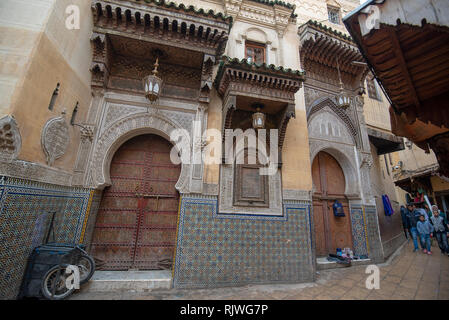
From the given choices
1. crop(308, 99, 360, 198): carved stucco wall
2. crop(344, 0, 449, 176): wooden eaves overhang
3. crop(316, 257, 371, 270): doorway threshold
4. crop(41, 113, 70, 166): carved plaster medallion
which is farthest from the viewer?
crop(308, 99, 360, 198): carved stucco wall

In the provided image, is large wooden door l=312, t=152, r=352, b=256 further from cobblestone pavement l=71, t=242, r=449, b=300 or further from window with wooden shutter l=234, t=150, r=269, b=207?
window with wooden shutter l=234, t=150, r=269, b=207

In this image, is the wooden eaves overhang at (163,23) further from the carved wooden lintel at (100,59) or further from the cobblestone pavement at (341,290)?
the cobblestone pavement at (341,290)

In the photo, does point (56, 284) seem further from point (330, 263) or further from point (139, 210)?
point (330, 263)

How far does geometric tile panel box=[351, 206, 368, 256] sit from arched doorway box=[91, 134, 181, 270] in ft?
18.2

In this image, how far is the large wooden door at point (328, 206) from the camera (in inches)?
236

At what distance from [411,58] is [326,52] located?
453 centimetres

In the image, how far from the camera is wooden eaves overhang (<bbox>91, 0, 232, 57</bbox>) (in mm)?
4234

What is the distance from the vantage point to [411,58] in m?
2.80

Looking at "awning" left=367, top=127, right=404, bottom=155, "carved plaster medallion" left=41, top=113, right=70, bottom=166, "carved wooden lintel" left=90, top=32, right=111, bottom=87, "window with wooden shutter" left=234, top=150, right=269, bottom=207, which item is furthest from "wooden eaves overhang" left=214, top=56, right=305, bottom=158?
"awning" left=367, top=127, right=404, bottom=155

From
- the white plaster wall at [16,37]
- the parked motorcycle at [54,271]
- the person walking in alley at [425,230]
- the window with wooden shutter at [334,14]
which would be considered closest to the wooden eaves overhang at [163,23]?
the white plaster wall at [16,37]

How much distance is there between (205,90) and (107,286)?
481 centimetres

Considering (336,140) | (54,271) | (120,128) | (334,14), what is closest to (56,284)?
(54,271)
